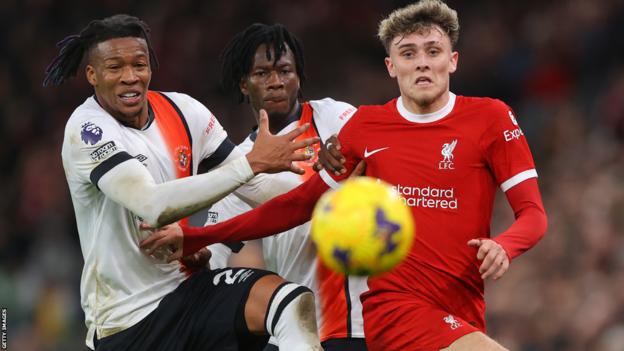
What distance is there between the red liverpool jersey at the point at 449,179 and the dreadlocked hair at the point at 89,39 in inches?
56.4

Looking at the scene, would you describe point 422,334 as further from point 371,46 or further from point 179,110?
point 371,46

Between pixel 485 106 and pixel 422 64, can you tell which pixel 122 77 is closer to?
pixel 422 64

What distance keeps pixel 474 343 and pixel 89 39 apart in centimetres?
253

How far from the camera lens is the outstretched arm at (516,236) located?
16.5ft

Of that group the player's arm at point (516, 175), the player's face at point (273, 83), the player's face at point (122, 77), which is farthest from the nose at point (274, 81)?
the player's arm at point (516, 175)

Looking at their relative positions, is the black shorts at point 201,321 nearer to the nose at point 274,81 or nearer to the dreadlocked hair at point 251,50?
the nose at point 274,81

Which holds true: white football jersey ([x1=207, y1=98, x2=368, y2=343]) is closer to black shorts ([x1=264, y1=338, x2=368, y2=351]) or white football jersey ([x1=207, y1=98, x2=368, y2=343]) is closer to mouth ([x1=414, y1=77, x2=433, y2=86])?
black shorts ([x1=264, y1=338, x2=368, y2=351])

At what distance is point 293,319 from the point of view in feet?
18.1

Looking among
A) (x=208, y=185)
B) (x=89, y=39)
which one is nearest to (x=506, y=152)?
(x=208, y=185)

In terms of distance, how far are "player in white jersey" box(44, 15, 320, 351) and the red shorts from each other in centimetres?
29

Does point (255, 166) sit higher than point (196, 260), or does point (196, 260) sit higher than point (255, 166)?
point (255, 166)

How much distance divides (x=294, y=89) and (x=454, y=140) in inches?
60.4

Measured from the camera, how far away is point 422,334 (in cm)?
535

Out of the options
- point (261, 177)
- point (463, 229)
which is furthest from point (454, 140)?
point (261, 177)
